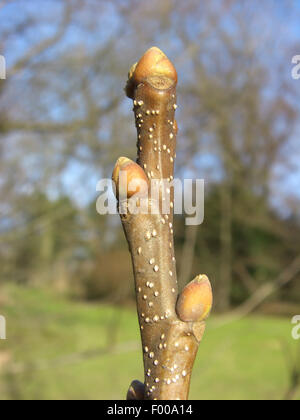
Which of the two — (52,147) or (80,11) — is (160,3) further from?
(52,147)

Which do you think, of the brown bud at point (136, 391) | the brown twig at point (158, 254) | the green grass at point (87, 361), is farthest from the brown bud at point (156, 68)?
the green grass at point (87, 361)

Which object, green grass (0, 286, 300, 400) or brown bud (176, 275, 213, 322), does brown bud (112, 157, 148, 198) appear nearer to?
brown bud (176, 275, 213, 322)

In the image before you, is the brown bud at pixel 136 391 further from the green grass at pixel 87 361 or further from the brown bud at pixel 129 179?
the green grass at pixel 87 361

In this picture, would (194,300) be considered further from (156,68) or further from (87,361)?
(87,361)

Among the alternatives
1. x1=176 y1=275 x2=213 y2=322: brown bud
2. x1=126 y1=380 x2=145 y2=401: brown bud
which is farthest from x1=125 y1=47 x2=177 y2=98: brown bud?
x1=126 y1=380 x2=145 y2=401: brown bud

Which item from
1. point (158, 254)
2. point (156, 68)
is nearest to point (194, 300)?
point (158, 254)

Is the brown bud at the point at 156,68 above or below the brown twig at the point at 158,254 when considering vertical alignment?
above
